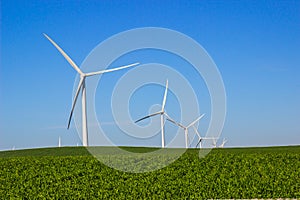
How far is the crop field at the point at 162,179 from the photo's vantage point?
16.4 meters

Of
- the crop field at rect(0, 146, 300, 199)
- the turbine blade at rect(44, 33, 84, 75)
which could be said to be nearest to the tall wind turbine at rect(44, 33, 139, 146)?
the turbine blade at rect(44, 33, 84, 75)

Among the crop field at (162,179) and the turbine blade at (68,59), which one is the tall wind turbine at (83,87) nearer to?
the turbine blade at (68,59)

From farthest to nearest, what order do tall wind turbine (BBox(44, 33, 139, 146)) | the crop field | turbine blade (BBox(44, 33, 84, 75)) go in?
turbine blade (BBox(44, 33, 84, 75)) → tall wind turbine (BBox(44, 33, 139, 146)) → the crop field

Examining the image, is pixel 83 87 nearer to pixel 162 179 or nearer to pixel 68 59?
pixel 68 59

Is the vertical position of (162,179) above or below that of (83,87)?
below

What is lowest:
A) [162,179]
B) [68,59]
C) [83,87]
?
[162,179]

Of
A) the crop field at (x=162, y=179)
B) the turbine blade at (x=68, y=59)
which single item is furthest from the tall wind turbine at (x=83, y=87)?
the crop field at (x=162, y=179)

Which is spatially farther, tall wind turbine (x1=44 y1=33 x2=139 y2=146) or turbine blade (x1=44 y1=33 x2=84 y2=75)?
turbine blade (x1=44 y1=33 x2=84 y2=75)

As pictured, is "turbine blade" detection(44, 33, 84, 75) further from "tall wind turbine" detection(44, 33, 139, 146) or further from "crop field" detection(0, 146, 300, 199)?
"crop field" detection(0, 146, 300, 199)

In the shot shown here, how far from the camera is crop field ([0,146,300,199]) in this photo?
16.4 m

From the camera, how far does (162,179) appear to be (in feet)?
54.3

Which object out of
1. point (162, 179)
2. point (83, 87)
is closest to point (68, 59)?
point (83, 87)

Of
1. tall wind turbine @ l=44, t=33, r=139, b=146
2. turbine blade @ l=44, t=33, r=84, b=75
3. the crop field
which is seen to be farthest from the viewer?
turbine blade @ l=44, t=33, r=84, b=75

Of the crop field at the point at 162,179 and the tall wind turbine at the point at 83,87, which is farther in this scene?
the tall wind turbine at the point at 83,87
